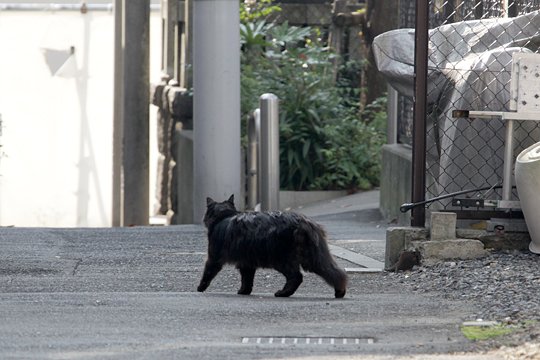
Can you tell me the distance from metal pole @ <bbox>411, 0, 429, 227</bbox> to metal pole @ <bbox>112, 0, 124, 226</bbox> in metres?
10.2

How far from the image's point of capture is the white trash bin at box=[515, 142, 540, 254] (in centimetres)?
694

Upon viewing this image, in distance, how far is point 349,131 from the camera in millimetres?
15492

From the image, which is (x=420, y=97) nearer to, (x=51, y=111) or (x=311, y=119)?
(x=311, y=119)

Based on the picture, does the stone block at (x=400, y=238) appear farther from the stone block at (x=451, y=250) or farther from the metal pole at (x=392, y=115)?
the metal pole at (x=392, y=115)

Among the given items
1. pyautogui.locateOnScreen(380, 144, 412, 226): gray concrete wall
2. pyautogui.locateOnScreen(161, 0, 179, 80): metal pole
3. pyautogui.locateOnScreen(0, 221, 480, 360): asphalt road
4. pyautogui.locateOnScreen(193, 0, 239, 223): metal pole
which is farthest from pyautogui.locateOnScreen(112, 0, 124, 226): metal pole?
pyautogui.locateOnScreen(0, 221, 480, 360): asphalt road

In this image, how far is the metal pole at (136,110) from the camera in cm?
1664

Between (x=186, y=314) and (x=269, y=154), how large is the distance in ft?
19.2

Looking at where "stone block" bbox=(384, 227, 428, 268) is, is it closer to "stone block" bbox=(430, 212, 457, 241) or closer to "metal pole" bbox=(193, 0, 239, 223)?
"stone block" bbox=(430, 212, 457, 241)

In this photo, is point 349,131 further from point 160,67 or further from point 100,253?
point 100,253

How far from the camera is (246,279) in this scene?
269 inches

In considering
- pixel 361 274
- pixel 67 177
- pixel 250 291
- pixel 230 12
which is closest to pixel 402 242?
pixel 361 274

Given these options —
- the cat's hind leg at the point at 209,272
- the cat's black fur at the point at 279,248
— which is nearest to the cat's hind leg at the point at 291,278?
the cat's black fur at the point at 279,248

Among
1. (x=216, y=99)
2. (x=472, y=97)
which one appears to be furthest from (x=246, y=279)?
(x=216, y=99)

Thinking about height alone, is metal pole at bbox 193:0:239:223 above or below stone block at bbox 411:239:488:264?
above
